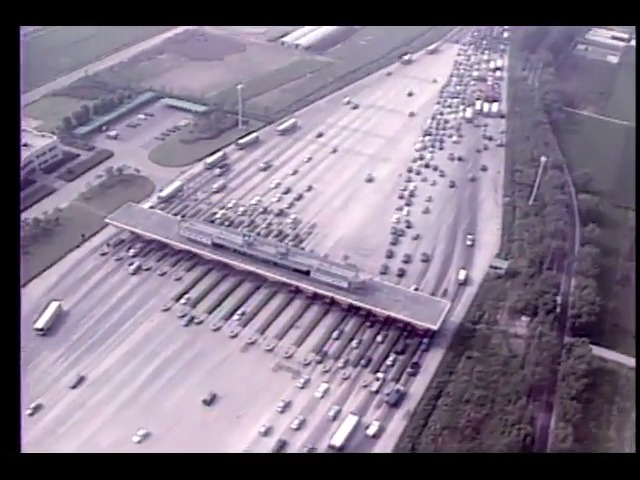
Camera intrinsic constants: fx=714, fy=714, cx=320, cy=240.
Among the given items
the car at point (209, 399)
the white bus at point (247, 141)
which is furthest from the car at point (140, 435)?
the white bus at point (247, 141)

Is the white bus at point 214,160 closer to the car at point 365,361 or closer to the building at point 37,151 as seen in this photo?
the building at point 37,151

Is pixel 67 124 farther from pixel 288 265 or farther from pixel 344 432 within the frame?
pixel 344 432

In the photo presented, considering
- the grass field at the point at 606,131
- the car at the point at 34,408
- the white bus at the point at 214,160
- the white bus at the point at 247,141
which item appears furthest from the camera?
the white bus at the point at 247,141

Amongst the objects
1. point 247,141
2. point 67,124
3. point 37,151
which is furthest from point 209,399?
point 67,124

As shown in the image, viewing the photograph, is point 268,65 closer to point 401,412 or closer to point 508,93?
point 508,93

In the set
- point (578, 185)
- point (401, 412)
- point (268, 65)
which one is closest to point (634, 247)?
point (578, 185)

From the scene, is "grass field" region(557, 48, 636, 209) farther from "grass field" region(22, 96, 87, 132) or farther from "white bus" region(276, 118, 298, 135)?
"grass field" region(22, 96, 87, 132)

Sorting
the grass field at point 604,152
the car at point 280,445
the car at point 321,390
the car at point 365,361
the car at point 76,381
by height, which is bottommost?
the car at point 76,381
